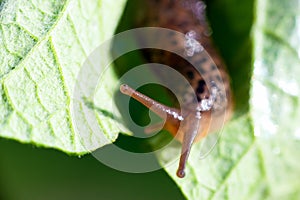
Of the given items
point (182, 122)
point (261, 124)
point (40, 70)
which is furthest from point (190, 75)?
point (40, 70)

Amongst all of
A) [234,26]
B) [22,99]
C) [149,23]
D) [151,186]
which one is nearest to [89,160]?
[151,186]

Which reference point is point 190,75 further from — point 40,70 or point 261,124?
point 40,70

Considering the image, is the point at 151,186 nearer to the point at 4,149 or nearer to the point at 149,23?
the point at 4,149

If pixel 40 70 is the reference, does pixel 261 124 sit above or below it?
below

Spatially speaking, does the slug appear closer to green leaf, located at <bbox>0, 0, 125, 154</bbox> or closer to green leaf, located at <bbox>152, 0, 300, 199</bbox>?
green leaf, located at <bbox>152, 0, 300, 199</bbox>

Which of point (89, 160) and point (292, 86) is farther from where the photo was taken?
point (292, 86)

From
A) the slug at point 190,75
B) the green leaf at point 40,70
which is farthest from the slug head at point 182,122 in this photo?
the green leaf at point 40,70
